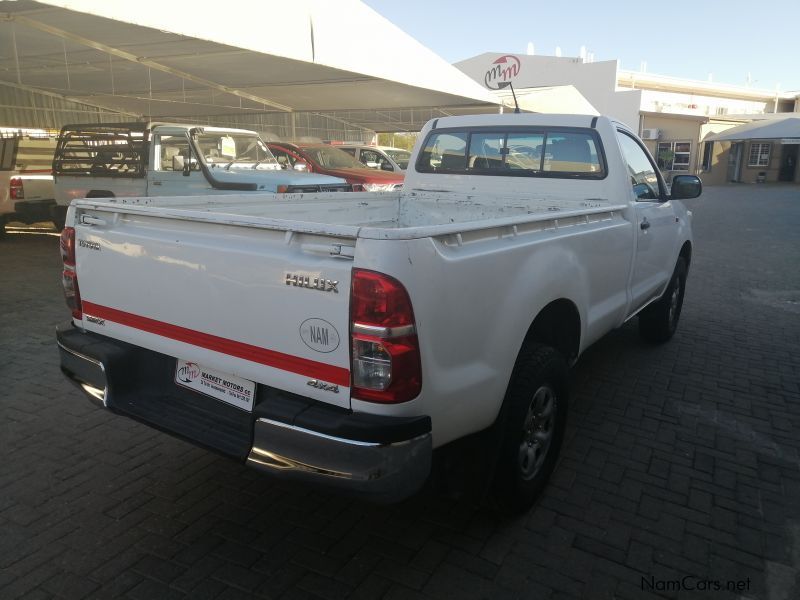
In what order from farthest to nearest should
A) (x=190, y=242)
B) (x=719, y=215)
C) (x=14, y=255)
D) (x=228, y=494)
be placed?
(x=719, y=215) < (x=14, y=255) < (x=228, y=494) < (x=190, y=242)

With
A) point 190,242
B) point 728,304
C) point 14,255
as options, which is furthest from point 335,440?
point 14,255

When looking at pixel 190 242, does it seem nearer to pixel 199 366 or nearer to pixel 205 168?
pixel 199 366

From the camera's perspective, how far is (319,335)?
2.05 m

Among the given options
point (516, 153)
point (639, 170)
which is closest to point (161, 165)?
point (516, 153)

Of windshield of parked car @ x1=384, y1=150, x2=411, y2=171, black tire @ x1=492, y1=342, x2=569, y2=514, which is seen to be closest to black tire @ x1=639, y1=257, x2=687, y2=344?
black tire @ x1=492, y1=342, x2=569, y2=514

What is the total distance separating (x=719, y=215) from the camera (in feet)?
57.2

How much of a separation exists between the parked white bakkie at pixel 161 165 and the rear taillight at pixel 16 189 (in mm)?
864

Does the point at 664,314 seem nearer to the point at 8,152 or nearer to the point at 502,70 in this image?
the point at 8,152

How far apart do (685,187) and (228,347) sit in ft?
12.4

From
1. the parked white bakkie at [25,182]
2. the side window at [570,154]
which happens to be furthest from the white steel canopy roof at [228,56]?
the side window at [570,154]

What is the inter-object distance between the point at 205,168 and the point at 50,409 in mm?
5576

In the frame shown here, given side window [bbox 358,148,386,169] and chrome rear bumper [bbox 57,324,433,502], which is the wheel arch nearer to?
chrome rear bumper [bbox 57,324,433,502]

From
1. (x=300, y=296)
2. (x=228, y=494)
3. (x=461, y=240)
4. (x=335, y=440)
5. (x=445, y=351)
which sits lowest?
(x=228, y=494)

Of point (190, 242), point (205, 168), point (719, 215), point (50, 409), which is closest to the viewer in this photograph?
point (190, 242)
